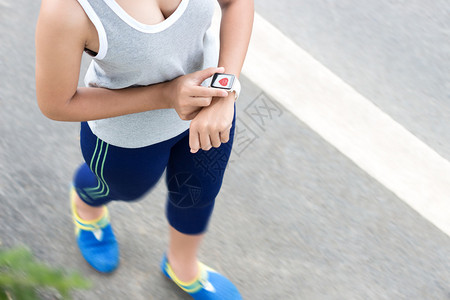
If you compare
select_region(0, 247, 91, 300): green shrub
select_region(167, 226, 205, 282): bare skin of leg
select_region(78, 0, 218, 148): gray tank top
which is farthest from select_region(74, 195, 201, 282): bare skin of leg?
select_region(0, 247, 91, 300): green shrub

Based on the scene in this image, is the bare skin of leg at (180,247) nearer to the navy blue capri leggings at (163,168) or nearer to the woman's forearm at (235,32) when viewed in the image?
the navy blue capri leggings at (163,168)

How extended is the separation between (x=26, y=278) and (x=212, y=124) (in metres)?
0.58

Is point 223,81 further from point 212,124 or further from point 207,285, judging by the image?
point 207,285

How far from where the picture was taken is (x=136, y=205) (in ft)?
8.14

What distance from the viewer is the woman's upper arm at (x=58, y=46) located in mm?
1130

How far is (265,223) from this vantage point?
8.15 feet

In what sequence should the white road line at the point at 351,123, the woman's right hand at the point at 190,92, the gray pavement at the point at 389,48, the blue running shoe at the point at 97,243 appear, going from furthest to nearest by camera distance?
1. the gray pavement at the point at 389,48
2. the white road line at the point at 351,123
3. the blue running shoe at the point at 97,243
4. the woman's right hand at the point at 190,92

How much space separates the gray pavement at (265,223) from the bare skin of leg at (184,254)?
150mm

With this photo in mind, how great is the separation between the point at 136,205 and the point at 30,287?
1.23 metres

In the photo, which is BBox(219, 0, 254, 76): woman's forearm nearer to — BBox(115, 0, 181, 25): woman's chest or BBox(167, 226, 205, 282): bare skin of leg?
BBox(115, 0, 181, 25): woman's chest

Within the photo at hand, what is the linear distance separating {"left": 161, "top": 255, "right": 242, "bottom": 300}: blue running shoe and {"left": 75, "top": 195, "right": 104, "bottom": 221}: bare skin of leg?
338 millimetres

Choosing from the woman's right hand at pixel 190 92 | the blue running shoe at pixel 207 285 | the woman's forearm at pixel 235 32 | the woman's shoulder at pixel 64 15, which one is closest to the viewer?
the woman's shoulder at pixel 64 15

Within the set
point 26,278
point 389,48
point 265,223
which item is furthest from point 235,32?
point 389,48

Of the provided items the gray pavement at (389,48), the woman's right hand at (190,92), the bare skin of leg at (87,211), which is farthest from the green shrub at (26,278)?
the gray pavement at (389,48)
